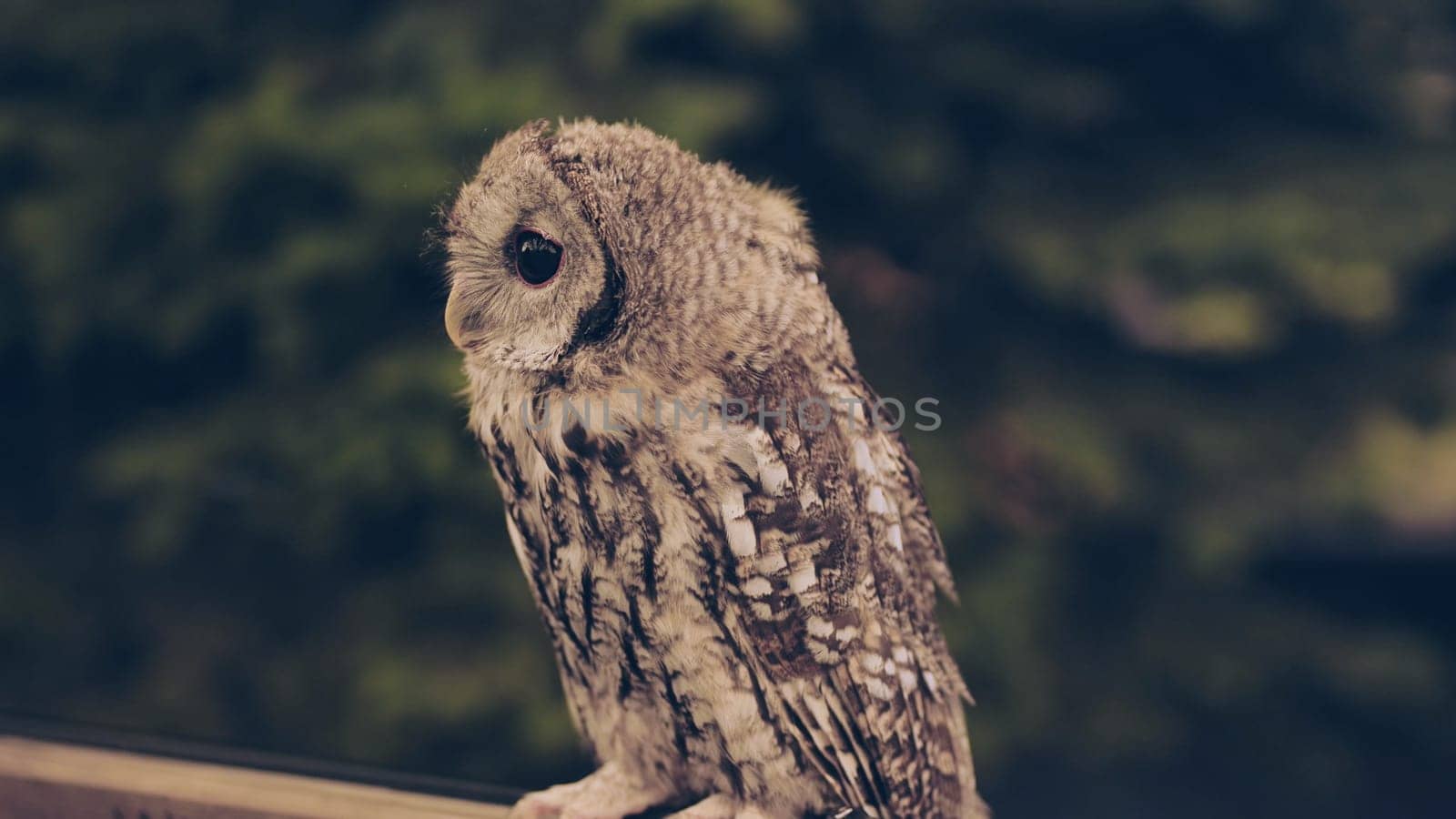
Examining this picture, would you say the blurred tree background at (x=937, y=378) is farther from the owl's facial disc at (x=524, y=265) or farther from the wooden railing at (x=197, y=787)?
the owl's facial disc at (x=524, y=265)

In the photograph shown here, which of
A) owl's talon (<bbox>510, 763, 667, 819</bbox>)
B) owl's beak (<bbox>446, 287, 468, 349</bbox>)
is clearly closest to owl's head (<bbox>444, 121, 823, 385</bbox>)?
owl's beak (<bbox>446, 287, 468, 349</bbox>)

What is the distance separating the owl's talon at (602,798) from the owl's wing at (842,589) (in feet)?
0.52

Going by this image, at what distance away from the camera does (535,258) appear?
0.64 metres

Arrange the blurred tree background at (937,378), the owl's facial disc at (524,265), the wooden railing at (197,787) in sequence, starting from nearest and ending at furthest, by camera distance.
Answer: the owl's facial disc at (524,265) < the wooden railing at (197,787) < the blurred tree background at (937,378)

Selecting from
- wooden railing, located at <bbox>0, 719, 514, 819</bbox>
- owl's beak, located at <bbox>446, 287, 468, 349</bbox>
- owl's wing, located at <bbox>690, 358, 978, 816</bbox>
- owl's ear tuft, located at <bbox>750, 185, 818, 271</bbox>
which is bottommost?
wooden railing, located at <bbox>0, 719, 514, 819</bbox>

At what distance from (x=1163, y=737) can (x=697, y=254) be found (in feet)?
3.68

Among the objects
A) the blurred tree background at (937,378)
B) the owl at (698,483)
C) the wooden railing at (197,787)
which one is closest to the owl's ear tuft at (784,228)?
the owl at (698,483)

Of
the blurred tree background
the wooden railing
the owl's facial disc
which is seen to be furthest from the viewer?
the blurred tree background

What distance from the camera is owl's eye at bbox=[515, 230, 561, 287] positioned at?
2.06ft

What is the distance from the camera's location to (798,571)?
0.71m

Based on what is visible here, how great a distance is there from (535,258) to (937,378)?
2.31 ft

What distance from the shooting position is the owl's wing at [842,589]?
0.70 metres

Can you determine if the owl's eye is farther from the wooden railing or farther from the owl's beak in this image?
the wooden railing

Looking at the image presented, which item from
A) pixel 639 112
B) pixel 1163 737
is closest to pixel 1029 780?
pixel 1163 737
